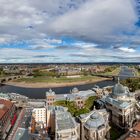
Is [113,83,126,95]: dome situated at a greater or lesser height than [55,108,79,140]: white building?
greater

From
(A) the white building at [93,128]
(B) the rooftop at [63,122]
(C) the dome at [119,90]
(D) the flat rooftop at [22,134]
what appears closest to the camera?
(B) the rooftop at [63,122]

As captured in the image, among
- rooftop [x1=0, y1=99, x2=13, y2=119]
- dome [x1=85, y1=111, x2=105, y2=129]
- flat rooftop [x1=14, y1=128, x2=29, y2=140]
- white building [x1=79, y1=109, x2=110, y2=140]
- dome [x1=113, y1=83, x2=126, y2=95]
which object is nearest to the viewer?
white building [x1=79, y1=109, x2=110, y2=140]

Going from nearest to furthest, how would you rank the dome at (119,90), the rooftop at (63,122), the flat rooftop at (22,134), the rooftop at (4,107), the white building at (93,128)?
the rooftop at (63,122) → the white building at (93,128) → the flat rooftop at (22,134) → the rooftop at (4,107) → the dome at (119,90)

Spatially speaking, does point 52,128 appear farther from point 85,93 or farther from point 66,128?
point 85,93

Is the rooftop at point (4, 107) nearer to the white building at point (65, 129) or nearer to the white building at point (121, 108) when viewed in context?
the white building at point (65, 129)

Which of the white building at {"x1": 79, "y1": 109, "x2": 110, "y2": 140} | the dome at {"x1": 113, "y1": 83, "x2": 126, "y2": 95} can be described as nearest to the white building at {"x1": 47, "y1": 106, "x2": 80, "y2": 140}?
the white building at {"x1": 79, "y1": 109, "x2": 110, "y2": 140}

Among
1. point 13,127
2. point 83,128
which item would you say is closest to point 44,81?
point 13,127

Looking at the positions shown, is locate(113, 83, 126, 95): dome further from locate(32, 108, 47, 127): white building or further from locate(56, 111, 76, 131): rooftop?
locate(56, 111, 76, 131): rooftop

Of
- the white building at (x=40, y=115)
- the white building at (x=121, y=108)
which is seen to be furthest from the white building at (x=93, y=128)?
the white building at (x=40, y=115)

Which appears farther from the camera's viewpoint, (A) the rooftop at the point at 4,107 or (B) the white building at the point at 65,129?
(A) the rooftop at the point at 4,107

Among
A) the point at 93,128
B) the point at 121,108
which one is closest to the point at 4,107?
the point at 93,128

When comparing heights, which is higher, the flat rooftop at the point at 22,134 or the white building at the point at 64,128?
the white building at the point at 64,128
